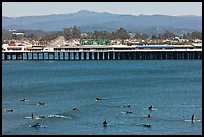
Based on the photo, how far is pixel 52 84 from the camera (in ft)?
167

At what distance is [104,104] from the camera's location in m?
35.4

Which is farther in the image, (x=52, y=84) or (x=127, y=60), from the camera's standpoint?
(x=127, y=60)

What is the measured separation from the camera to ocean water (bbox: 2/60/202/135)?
26547 millimetres

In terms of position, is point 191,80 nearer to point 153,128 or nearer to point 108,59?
point 153,128

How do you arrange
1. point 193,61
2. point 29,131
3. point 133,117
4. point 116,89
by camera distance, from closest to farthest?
point 29,131
point 133,117
point 116,89
point 193,61

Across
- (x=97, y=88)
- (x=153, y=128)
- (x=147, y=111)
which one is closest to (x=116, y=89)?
(x=97, y=88)

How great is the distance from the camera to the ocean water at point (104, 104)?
26.5 metres

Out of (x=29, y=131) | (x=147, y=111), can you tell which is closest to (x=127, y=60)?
(x=147, y=111)

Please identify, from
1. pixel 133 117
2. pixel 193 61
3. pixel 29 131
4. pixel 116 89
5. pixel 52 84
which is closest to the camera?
pixel 29 131

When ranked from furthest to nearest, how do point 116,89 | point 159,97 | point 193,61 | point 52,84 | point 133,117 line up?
point 193,61, point 52,84, point 116,89, point 159,97, point 133,117

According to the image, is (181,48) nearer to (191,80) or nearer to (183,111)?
A: (191,80)

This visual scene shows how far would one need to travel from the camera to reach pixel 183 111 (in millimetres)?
31516

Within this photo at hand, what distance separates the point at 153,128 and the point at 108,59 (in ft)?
220

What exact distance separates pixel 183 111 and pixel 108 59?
62072 millimetres
